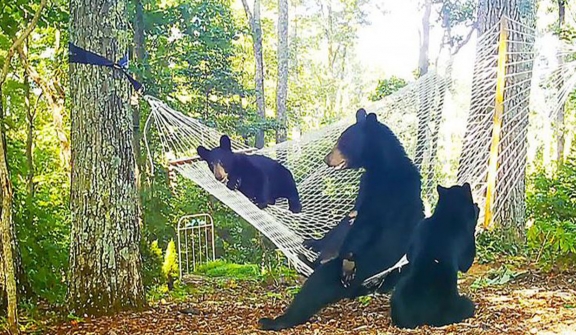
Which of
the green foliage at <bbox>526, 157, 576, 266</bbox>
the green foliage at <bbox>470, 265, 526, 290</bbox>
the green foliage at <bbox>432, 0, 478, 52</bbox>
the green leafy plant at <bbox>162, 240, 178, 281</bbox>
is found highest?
the green foliage at <bbox>432, 0, 478, 52</bbox>

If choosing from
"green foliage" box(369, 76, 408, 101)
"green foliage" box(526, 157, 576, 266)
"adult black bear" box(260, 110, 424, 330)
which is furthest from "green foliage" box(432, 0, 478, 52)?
"adult black bear" box(260, 110, 424, 330)

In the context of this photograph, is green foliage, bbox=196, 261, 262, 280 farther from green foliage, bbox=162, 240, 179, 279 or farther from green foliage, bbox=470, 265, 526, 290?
green foliage, bbox=470, 265, 526, 290

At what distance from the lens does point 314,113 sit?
18016mm

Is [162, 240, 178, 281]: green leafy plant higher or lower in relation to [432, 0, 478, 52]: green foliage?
lower

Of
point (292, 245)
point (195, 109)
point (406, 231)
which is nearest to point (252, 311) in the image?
point (292, 245)

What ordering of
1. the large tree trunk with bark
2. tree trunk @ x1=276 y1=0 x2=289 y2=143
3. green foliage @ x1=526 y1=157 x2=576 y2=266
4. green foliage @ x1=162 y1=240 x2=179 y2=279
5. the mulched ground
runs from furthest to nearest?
tree trunk @ x1=276 y1=0 x2=289 y2=143 < green foliage @ x1=162 y1=240 x2=179 y2=279 < the large tree trunk with bark < green foliage @ x1=526 y1=157 x2=576 y2=266 < the mulched ground

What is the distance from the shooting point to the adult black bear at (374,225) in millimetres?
2920

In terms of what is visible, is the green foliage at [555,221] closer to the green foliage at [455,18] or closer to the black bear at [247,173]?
the black bear at [247,173]

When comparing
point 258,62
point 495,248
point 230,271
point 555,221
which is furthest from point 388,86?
point 555,221

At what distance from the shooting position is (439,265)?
2.67 m

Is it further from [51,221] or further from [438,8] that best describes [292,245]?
[438,8]

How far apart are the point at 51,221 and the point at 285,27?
7.20m

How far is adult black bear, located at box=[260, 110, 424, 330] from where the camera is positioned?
2920 mm

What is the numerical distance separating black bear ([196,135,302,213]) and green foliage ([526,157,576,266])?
1569mm
